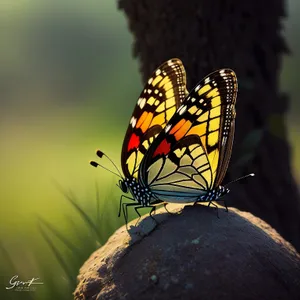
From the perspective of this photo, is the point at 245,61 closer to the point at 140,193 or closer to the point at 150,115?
the point at 150,115

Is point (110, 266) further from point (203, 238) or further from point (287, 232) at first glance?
point (287, 232)

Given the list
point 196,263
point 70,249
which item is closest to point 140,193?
point 196,263

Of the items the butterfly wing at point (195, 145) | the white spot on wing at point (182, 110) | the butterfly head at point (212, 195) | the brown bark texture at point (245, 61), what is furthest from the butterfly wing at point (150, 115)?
the brown bark texture at point (245, 61)

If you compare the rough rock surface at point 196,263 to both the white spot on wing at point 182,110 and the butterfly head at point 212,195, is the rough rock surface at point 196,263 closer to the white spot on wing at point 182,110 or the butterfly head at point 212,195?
the butterfly head at point 212,195

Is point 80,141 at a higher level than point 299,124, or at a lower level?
higher

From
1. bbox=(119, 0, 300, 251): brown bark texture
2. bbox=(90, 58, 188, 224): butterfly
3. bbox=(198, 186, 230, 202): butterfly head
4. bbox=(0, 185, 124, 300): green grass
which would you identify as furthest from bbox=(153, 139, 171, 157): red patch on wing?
bbox=(119, 0, 300, 251): brown bark texture

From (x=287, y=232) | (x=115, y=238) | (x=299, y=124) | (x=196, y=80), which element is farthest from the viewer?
(x=299, y=124)

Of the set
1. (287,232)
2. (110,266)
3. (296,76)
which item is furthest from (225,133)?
(296,76)
